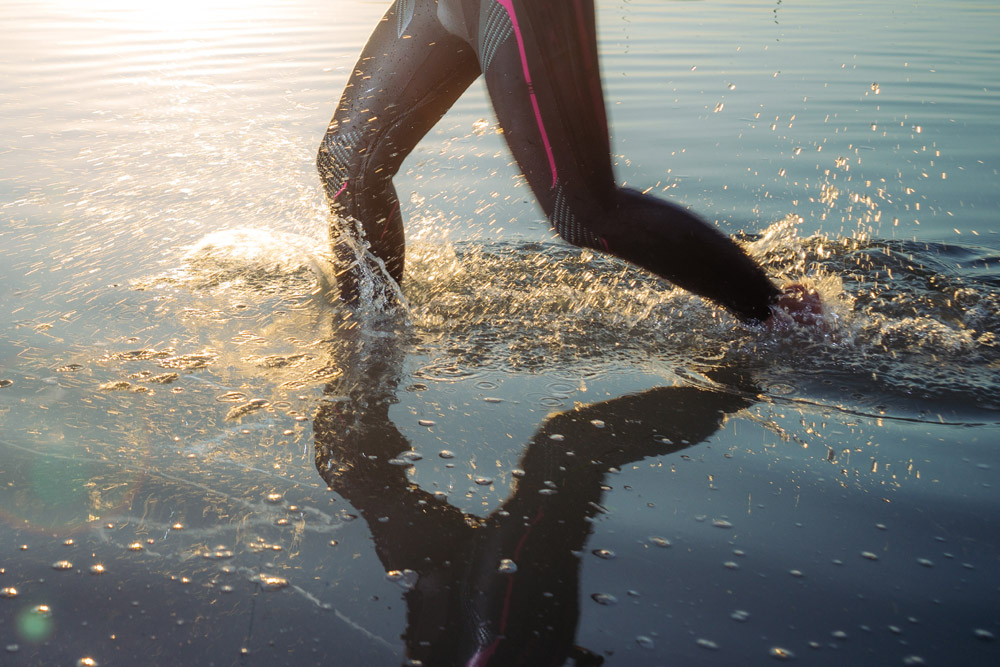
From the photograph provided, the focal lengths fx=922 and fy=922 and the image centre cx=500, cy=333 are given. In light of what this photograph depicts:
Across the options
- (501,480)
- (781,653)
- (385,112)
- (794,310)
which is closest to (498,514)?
(501,480)

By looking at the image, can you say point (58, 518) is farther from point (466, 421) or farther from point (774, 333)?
point (774, 333)

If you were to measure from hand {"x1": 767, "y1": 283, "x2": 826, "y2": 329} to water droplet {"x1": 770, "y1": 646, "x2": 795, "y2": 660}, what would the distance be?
0.98 m

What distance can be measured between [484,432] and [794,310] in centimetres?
78

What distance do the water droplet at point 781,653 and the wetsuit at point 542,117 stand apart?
0.88m

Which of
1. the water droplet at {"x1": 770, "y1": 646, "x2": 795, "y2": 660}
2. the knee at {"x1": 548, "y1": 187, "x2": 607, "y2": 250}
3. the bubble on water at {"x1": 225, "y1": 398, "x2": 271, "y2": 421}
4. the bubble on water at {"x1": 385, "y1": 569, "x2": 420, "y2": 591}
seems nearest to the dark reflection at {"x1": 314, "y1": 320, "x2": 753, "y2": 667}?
the bubble on water at {"x1": 385, "y1": 569, "x2": 420, "y2": 591}

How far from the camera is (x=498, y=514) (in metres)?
1.42

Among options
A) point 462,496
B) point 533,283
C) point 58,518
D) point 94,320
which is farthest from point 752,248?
point 58,518

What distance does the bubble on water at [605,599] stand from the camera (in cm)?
122

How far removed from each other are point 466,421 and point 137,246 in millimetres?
1507

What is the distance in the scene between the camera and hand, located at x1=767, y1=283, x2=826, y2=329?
2.00m

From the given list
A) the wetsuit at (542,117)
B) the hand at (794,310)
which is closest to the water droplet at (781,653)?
the wetsuit at (542,117)

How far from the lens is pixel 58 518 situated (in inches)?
54.5

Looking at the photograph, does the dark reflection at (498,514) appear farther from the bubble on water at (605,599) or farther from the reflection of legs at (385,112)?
the reflection of legs at (385,112)

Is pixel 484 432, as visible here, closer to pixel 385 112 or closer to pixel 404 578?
pixel 404 578
